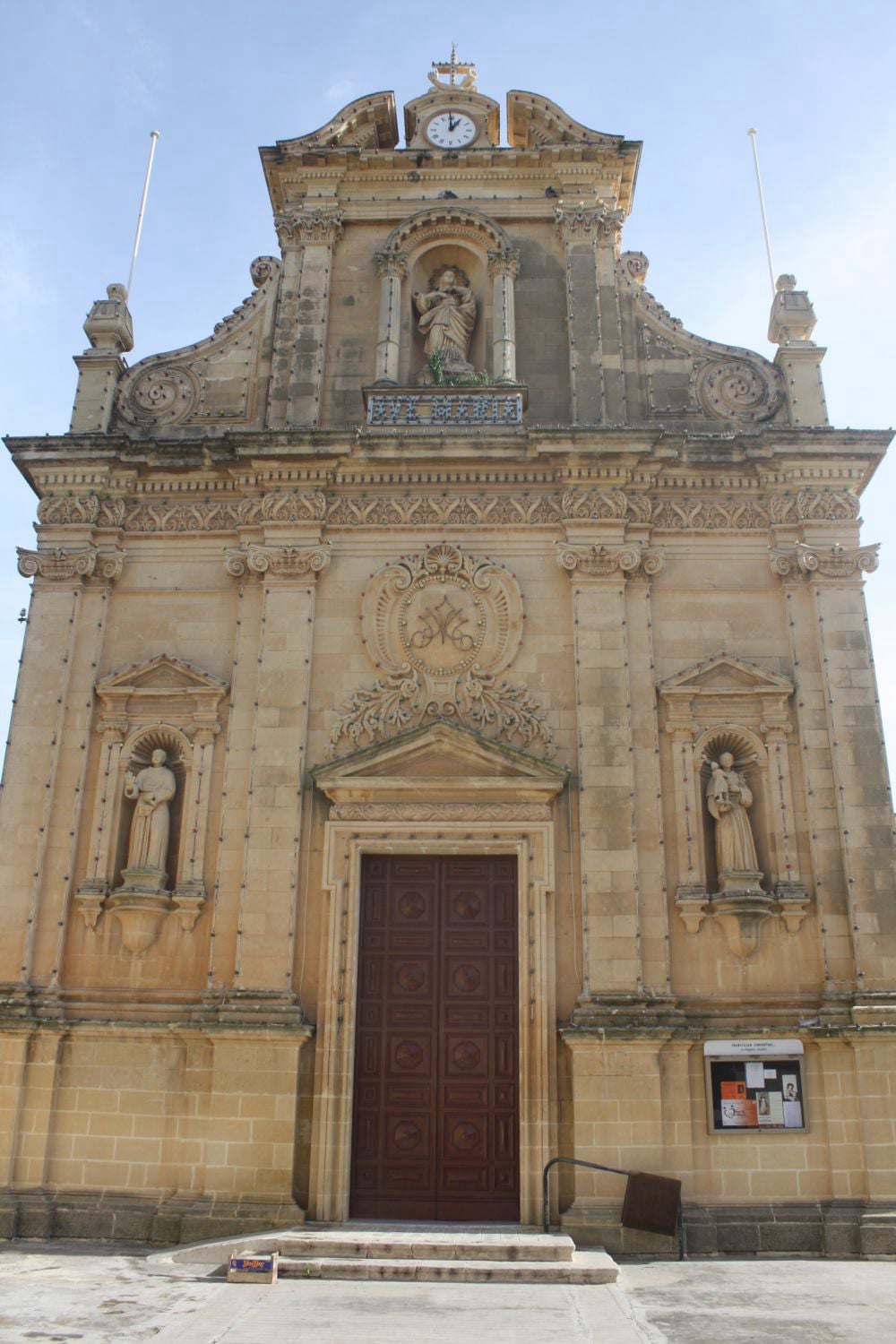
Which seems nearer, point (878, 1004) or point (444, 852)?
point (878, 1004)

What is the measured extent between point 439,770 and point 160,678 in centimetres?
349

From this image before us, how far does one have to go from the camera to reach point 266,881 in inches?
484

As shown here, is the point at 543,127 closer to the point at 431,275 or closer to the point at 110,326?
the point at 431,275

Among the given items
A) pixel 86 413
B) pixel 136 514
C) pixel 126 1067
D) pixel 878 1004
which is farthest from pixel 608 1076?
pixel 86 413

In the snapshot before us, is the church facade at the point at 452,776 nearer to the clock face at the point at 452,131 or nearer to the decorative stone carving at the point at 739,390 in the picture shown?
the decorative stone carving at the point at 739,390

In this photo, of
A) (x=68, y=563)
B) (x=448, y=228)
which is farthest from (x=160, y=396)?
(x=448, y=228)

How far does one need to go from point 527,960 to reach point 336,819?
2.54 meters

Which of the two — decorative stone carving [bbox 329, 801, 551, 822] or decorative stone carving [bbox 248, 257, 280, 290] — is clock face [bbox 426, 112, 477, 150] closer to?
decorative stone carving [bbox 248, 257, 280, 290]

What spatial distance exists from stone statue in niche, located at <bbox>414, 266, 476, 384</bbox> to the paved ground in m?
10.5

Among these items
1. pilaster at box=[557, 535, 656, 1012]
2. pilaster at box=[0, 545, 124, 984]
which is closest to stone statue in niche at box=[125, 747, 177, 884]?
pilaster at box=[0, 545, 124, 984]

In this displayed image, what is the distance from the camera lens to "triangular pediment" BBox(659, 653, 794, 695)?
1281 centimetres

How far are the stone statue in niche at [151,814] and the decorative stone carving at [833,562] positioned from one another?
746 centimetres

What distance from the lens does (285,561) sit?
13609mm

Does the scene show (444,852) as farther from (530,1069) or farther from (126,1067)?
(126,1067)
